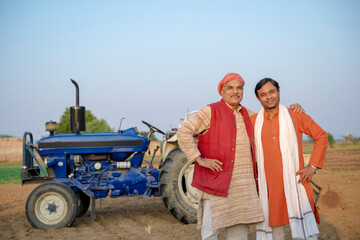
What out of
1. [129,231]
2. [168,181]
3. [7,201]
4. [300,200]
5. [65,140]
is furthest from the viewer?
[7,201]

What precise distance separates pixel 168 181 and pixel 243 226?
2.95 meters

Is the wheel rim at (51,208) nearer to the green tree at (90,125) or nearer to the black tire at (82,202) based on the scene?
the black tire at (82,202)

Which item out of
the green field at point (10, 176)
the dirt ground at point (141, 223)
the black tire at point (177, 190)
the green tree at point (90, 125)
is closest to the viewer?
the dirt ground at point (141, 223)

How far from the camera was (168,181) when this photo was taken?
622 cm

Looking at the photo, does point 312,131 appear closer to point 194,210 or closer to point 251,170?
point 251,170

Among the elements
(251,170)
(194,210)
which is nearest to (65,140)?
(194,210)

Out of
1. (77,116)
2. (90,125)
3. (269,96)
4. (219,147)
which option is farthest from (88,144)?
(90,125)

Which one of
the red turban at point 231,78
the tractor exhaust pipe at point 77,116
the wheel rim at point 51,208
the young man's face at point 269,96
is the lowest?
the wheel rim at point 51,208

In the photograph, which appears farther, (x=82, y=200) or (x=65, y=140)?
(x=82, y=200)

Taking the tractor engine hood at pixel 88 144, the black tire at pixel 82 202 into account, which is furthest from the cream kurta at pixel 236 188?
the black tire at pixel 82 202

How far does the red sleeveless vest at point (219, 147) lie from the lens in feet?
10.9

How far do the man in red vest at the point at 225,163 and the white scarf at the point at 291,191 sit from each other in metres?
0.08

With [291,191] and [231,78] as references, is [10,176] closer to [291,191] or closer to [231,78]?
[231,78]

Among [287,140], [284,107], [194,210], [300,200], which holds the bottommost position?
[194,210]
